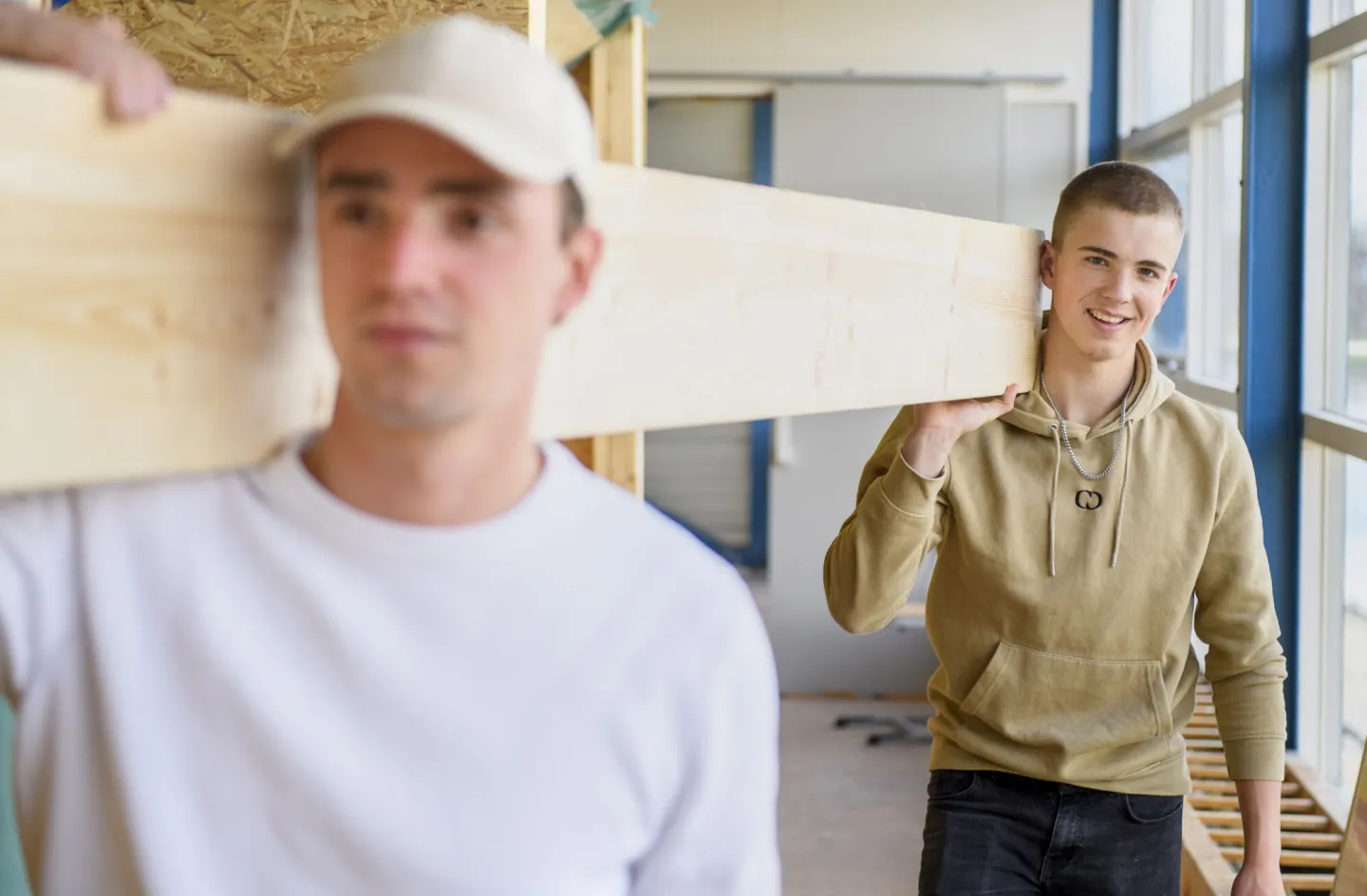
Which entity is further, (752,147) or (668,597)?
(752,147)

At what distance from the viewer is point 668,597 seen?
3.27 ft

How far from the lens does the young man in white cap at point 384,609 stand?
833 mm

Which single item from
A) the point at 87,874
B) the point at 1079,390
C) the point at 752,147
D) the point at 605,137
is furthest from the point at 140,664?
the point at 752,147

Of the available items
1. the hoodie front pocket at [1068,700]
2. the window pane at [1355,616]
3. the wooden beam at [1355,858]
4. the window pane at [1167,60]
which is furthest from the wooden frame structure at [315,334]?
the window pane at [1167,60]

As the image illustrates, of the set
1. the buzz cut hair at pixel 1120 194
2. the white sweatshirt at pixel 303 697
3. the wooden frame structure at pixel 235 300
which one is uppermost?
the buzz cut hair at pixel 1120 194

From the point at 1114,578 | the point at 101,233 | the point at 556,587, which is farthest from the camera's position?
the point at 1114,578

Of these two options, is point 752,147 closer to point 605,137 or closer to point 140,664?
point 605,137

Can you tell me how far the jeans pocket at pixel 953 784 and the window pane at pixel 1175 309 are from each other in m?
3.24

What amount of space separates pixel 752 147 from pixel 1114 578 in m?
4.38

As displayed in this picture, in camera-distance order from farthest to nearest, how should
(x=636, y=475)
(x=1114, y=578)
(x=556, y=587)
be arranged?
(x=636, y=475) < (x=1114, y=578) < (x=556, y=587)

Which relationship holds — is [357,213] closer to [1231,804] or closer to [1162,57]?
[1231,804]

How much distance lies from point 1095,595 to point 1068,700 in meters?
0.17

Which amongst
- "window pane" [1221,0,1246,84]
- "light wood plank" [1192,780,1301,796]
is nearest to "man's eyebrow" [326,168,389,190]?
"light wood plank" [1192,780,1301,796]

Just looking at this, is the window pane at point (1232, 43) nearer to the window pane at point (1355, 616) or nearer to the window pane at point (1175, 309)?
the window pane at point (1175, 309)
